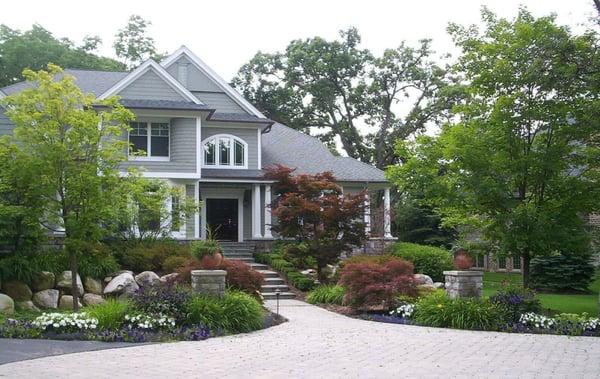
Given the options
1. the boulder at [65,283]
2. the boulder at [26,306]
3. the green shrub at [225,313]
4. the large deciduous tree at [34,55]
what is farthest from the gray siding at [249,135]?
the large deciduous tree at [34,55]

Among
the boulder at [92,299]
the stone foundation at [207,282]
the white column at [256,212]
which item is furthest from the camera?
the white column at [256,212]

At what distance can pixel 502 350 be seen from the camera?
9484 millimetres

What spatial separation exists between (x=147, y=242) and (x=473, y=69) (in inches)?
435

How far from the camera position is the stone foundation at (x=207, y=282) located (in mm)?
11836

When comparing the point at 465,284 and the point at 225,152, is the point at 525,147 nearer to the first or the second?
the point at 465,284

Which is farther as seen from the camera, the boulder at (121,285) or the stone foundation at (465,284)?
the boulder at (121,285)

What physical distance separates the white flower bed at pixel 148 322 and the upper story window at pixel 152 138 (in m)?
13.0

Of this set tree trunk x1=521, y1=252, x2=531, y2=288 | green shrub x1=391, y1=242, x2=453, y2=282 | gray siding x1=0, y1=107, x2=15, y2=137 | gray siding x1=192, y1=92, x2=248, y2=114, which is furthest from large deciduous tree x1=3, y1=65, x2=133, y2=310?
gray siding x1=192, y1=92, x2=248, y2=114

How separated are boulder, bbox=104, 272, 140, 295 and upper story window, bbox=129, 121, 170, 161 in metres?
8.15

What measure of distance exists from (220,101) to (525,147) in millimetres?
14890

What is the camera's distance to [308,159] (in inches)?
1089

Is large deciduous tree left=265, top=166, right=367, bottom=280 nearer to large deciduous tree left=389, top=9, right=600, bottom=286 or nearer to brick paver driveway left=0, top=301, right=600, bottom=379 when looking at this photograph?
large deciduous tree left=389, top=9, right=600, bottom=286

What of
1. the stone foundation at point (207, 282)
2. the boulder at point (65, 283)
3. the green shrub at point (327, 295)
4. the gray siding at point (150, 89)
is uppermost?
the gray siding at point (150, 89)

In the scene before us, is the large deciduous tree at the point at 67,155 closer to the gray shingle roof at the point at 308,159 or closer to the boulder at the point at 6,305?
the boulder at the point at 6,305
